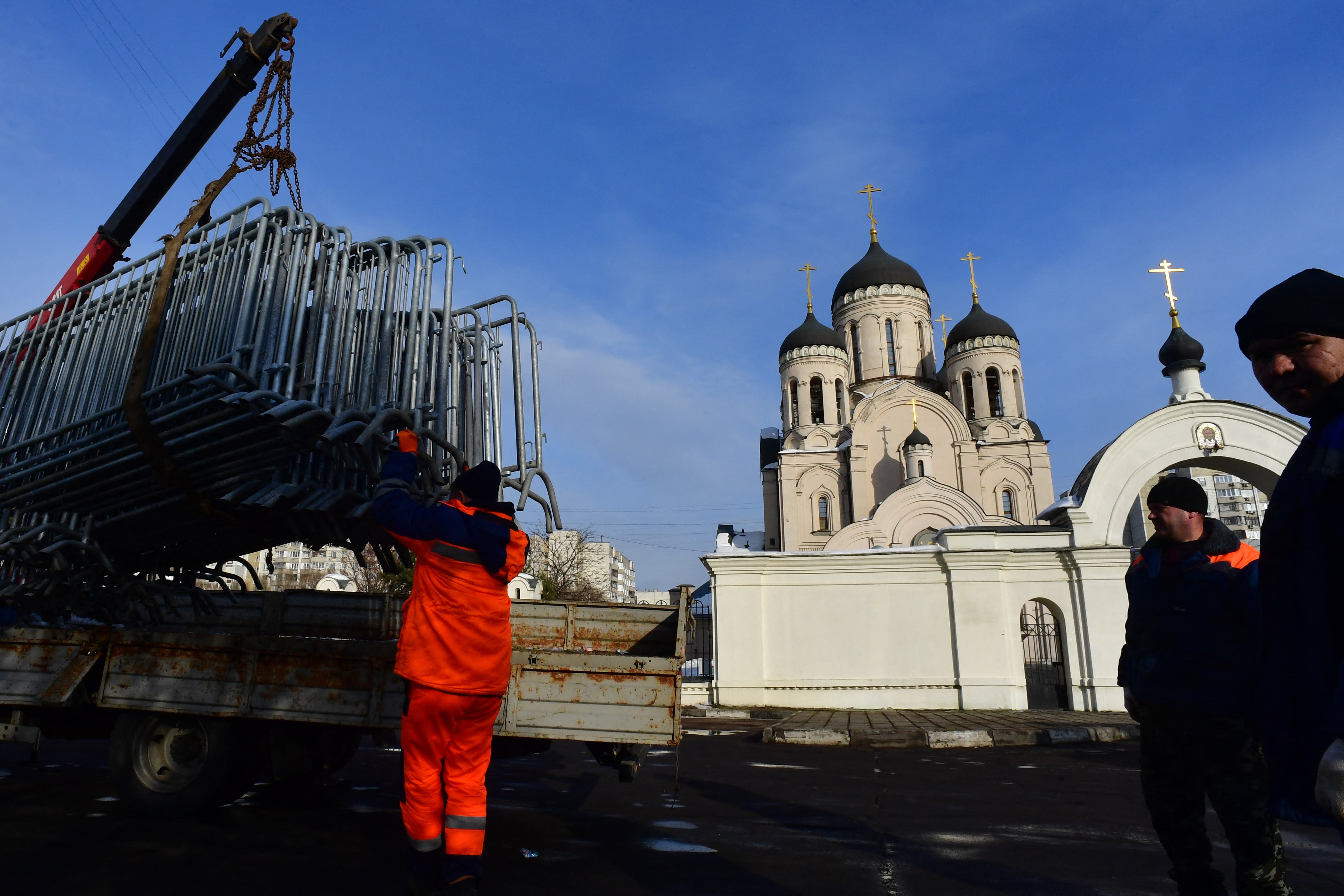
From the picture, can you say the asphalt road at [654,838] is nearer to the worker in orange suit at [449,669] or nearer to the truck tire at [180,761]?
the truck tire at [180,761]

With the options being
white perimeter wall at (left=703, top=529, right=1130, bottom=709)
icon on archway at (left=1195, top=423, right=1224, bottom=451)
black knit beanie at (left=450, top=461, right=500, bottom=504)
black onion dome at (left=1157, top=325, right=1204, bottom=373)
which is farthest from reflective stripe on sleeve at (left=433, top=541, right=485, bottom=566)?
black onion dome at (left=1157, top=325, right=1204, bottom=373)

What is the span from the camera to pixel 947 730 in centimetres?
1059

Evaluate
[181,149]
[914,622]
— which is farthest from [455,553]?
[914,622]

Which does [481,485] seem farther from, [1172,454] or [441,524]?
[1172,454]

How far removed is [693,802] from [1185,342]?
18.1 metres

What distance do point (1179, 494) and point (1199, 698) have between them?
33.5 inches

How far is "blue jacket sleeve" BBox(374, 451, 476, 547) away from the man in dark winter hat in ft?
9.76

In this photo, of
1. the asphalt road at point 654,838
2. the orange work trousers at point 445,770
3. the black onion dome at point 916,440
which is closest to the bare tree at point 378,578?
the orange work trousers at point 445,770

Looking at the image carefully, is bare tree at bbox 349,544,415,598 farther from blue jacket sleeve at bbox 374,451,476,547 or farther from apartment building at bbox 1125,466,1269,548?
apartment building at bbox 1125,466,1269,548

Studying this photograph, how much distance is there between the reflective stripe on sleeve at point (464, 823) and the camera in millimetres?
3283

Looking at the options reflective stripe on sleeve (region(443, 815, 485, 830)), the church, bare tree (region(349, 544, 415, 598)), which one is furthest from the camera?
the church

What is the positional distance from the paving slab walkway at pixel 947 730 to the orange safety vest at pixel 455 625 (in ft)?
25.5

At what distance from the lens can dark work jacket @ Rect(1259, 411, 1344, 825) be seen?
169cm

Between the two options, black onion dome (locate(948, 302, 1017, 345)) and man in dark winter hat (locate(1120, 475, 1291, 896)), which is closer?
man in dark winter hat (locate(1120, 475, 1291, 896))
